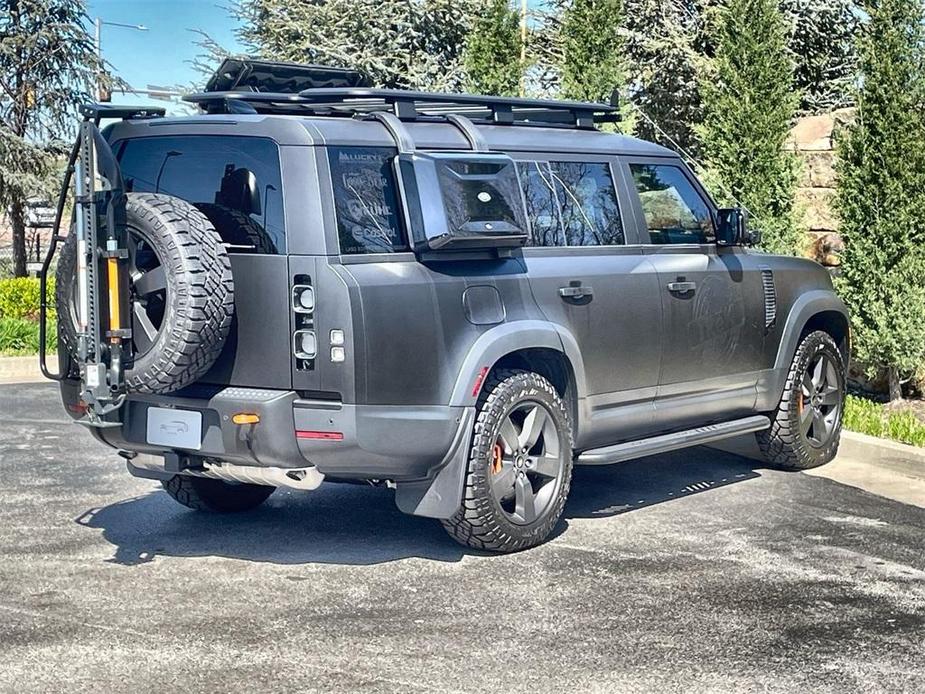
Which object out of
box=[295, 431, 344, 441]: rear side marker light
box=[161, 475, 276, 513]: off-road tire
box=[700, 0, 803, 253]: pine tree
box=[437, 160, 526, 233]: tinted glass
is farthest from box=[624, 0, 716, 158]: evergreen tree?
box=[295, 431, 344, 441]: rear side marker light

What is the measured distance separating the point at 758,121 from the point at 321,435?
329 inches

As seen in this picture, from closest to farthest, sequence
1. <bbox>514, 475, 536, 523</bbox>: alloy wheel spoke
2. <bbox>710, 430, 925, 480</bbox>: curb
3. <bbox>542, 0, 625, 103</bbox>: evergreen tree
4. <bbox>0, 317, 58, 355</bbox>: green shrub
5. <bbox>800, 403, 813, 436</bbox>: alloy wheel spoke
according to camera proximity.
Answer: <bbox>514, 475, 536, 523</bbox>: alloy wheel spoke → <bbox>800, 403, 813, 436</bbox>: alloy wheel spoke → <bbox>710, 430, 925, 480</bbox>: curb → <bbox>0, 317, 58, 355</bbox>: green shrub → <bbox>542, 0, 625, 103</bbox>: evergreen tree

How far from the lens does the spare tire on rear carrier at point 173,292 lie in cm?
537

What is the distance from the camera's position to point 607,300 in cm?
668

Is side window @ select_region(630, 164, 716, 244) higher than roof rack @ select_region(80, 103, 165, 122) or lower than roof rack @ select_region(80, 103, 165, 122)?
lower

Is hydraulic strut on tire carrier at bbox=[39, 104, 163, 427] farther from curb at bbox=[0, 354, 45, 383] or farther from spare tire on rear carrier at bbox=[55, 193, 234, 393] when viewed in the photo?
curb at bbox=[0, 354, 45, 383]

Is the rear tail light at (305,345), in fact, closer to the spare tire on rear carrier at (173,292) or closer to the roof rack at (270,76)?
the spare tire on rear carrier at (173,292)

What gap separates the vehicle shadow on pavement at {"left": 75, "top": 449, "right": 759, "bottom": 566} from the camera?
6.20 meters

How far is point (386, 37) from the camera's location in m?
24.7

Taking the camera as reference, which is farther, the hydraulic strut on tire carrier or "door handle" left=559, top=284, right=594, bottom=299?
"door handle" left=559, top=284, right=594, bottom=299

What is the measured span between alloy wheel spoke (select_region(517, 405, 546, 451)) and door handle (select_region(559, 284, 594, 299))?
0.61 meters

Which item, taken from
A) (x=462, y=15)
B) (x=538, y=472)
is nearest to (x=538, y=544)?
(x=538, y=472)

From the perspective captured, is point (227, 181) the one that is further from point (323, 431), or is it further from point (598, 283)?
point (598, 283)

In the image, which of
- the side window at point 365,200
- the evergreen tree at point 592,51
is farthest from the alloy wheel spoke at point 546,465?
the evergreen tree at point 592,51
